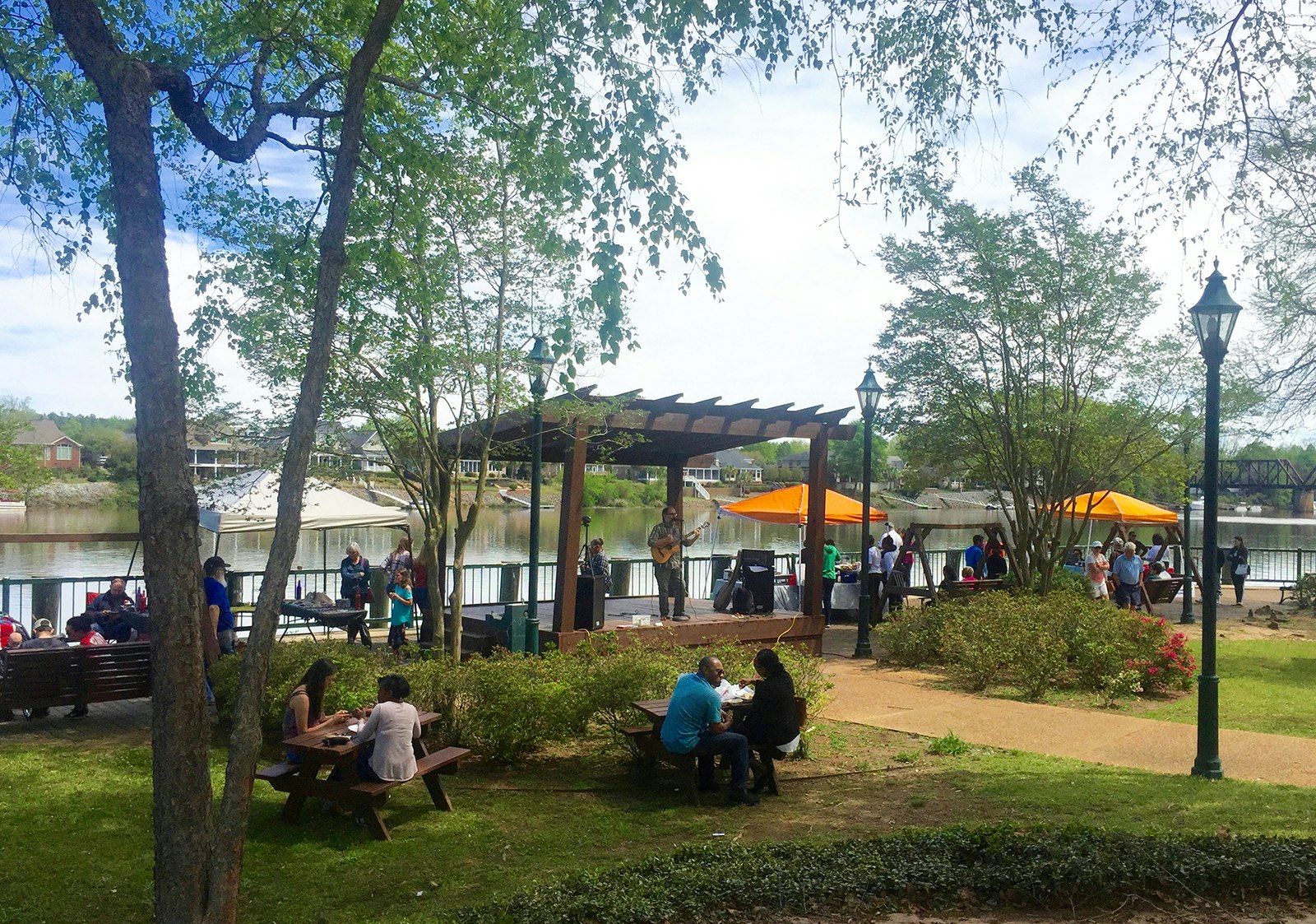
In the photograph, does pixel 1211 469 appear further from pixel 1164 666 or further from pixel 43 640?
pixel 43 640

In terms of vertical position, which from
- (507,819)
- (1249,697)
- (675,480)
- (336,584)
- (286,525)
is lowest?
(507,819)

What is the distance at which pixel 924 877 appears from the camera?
17.5 feet

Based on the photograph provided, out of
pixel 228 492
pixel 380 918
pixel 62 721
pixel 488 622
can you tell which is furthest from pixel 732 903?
pixel 228 492

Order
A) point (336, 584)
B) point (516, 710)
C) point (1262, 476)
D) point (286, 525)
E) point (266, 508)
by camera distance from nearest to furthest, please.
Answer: point (286, 525), point (516, 710), point (266, 508), point (336, 584), point (1262, 476)

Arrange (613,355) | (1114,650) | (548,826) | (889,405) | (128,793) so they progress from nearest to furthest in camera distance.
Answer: (613,355) → (548,826) → (128,793) → (1114,650) → (889,405)

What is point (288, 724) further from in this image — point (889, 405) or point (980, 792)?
point (889, 405)

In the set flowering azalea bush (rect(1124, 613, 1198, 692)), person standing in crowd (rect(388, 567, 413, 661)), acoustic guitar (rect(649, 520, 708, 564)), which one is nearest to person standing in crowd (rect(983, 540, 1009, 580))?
flowering azalea bush (rect(1124, 613, 1198, 692))

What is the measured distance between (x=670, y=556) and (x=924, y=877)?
855cm

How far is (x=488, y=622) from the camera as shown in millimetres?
12836

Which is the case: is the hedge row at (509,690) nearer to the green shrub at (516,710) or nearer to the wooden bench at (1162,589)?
the green shrub at (516,710)

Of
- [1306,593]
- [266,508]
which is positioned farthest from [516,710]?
[1306,593]

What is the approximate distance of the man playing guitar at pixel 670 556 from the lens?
44.9 feet

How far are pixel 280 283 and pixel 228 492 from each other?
4.16 meters

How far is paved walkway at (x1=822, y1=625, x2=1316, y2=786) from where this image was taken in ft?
28.2
